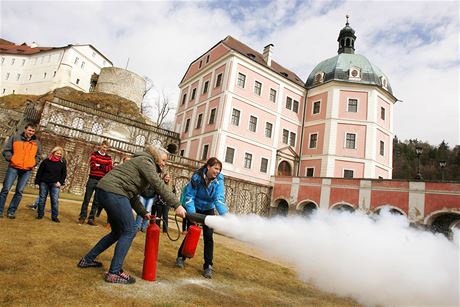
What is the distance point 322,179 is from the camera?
25.8m

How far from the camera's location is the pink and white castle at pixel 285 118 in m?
29.5

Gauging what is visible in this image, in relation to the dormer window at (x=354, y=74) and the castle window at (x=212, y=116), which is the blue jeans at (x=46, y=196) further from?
the dormer window at (x=354, y=74)

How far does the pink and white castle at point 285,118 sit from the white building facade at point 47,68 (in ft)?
132

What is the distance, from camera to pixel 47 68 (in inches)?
2458

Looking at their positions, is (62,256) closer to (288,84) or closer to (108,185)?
(108,185)

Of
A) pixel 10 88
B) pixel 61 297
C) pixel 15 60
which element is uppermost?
pixel 15 60

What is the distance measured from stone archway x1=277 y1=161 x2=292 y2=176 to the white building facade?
50648 mm

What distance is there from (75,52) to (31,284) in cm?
7189

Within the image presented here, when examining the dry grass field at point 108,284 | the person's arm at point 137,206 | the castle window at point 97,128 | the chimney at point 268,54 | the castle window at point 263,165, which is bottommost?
the dry grass field at point 108,284

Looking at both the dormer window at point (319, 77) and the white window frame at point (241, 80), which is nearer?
the white window frame at point (241, 80)

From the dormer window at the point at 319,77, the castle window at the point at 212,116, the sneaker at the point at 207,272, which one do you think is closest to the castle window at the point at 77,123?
the castle window at the point at 212,116

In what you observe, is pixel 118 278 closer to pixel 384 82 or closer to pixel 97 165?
pixel 97 165

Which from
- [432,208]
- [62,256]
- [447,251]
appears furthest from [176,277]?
[432,208]

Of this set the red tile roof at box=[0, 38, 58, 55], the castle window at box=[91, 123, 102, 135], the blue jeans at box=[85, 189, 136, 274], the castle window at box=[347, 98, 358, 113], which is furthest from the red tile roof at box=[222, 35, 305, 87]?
the red tile roof at box=[0, 38, 58, 55]
